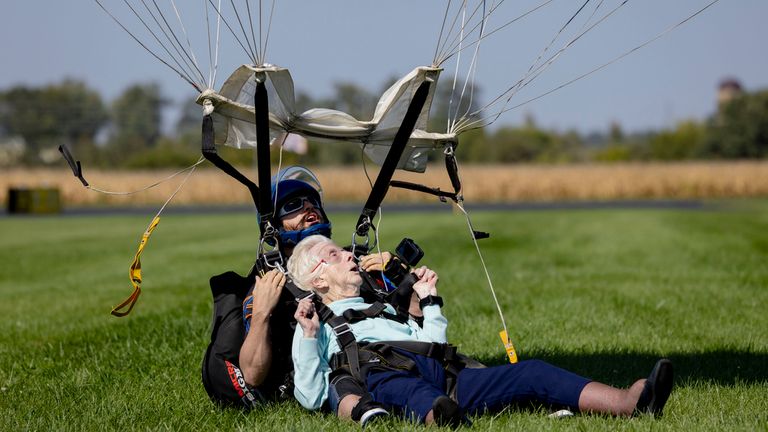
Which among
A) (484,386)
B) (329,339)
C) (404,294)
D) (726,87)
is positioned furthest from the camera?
(726,87)

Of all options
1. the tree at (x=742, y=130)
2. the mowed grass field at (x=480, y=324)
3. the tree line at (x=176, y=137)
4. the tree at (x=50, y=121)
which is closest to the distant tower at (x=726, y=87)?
the tree line at (x=176, y=137)

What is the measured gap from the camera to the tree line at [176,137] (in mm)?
78500

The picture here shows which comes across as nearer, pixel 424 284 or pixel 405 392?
pixel 405 392

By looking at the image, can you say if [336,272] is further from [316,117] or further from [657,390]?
[657,390]

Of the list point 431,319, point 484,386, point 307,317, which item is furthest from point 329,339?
point 484,386

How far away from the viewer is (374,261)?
5516mm

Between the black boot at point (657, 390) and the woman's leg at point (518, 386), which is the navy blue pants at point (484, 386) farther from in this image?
the black boot at point (657, 390)

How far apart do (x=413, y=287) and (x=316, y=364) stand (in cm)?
75

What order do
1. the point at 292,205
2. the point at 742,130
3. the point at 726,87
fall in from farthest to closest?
the point at 726,87 → the point at 742,130 → the point at 292,205

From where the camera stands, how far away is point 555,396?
4707 mm

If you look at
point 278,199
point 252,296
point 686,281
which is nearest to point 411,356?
point 252,296

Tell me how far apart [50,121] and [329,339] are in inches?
4317

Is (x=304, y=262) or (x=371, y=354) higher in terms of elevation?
(x=304, y=262)

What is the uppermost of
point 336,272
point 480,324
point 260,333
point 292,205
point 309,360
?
point 292,205
